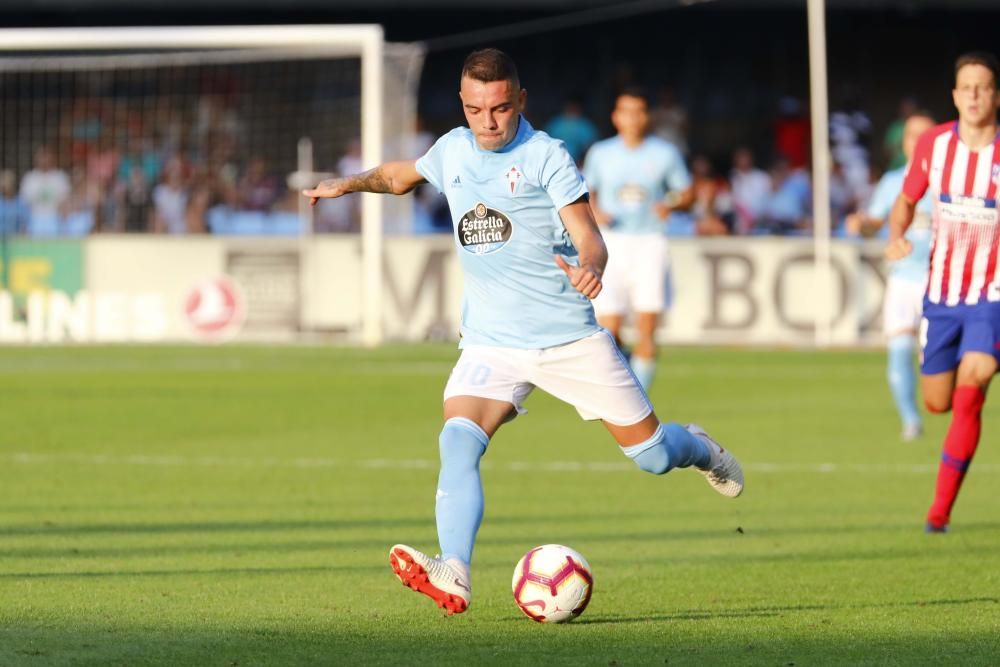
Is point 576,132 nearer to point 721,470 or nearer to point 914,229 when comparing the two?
point 914,229

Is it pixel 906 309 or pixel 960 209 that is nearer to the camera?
pixel 960 209

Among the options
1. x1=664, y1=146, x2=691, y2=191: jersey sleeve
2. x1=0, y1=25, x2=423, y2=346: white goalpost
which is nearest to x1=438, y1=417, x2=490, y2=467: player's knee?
x1=664, y1=146, x2=691, y2=191: jersey sleeve

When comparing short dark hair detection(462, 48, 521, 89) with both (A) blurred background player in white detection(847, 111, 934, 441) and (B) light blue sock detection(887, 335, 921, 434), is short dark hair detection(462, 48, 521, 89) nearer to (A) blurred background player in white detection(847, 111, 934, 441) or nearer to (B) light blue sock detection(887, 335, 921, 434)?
(A) blurred background player in white detection(847, 111, 934, 441)

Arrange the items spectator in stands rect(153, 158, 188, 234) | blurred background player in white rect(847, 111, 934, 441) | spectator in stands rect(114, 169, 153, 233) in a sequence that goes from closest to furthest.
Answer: blurred background player in white rect(847, 111, 934, 441) → spectator in stands rect(153, 158, 188, 234) → spectator in stands rect(114, 169, 153, 233)

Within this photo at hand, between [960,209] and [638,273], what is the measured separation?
20.9ft

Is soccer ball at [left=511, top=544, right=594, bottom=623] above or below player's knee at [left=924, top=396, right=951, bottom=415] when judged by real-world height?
below

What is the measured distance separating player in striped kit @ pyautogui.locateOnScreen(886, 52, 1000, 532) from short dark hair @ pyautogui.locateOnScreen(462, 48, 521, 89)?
9.15 ft

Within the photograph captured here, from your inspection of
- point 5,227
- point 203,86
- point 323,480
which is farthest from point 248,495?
point 203,86

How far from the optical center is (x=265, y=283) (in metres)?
23.8

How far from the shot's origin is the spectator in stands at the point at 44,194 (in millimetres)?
25875

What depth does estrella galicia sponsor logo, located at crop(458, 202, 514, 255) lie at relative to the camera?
656cm

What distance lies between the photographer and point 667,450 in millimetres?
6926

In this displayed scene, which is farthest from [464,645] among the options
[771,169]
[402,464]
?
[771,169]

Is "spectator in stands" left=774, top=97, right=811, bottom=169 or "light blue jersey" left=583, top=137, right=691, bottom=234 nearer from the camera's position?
"light blue jersey" left=583, top=137, right=691, bottom=234
